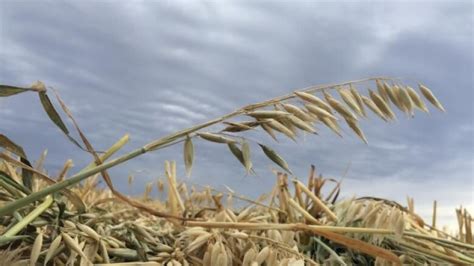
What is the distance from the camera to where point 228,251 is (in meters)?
1.00

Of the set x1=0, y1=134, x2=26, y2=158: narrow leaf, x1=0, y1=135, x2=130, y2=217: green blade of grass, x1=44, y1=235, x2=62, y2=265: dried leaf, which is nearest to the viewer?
x1=0, y1=135, x2=130, y2=217: green blade of grass

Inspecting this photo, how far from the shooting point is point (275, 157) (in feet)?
2.90

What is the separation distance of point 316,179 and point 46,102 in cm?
72

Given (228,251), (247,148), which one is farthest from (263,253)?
(247,148)

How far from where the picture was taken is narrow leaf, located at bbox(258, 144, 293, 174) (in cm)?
88

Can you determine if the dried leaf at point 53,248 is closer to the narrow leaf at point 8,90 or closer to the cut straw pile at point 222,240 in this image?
the cut straw pile at point 222,240

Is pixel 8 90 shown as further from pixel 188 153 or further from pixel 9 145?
pixel 188 153

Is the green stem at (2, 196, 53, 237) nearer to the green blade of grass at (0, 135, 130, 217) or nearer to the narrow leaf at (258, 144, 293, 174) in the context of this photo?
the green blade of grass at (0, 135, 130, 217)

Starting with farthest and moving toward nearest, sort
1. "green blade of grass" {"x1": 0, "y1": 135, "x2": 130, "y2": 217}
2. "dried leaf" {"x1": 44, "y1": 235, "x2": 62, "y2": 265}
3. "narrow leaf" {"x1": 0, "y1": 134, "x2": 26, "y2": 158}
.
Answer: "narrow leaf" {"x1": 0, "y1": 134, "x2": 26, "y2": 158} < "dried leaf" {"x1": 44, "y1": 235, "x2": 62, "y2": 265} < "green blade of grass" {"x1": 0, "y1": 135, "x2": 130, "y2": 217}

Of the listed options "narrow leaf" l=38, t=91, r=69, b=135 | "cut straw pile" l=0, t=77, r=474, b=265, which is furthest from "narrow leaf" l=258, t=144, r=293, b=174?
"narrow leaf" l=38, t=91, r=69, b=135

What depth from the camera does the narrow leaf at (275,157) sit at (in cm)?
88

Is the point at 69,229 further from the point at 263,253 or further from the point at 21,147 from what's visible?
the point at 263,253

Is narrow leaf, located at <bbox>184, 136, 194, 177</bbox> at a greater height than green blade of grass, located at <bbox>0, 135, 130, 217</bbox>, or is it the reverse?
narrow leaf, located at <bbox>184, 136, 194, 177</bbox>

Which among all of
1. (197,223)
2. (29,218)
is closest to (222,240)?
(197,223)
